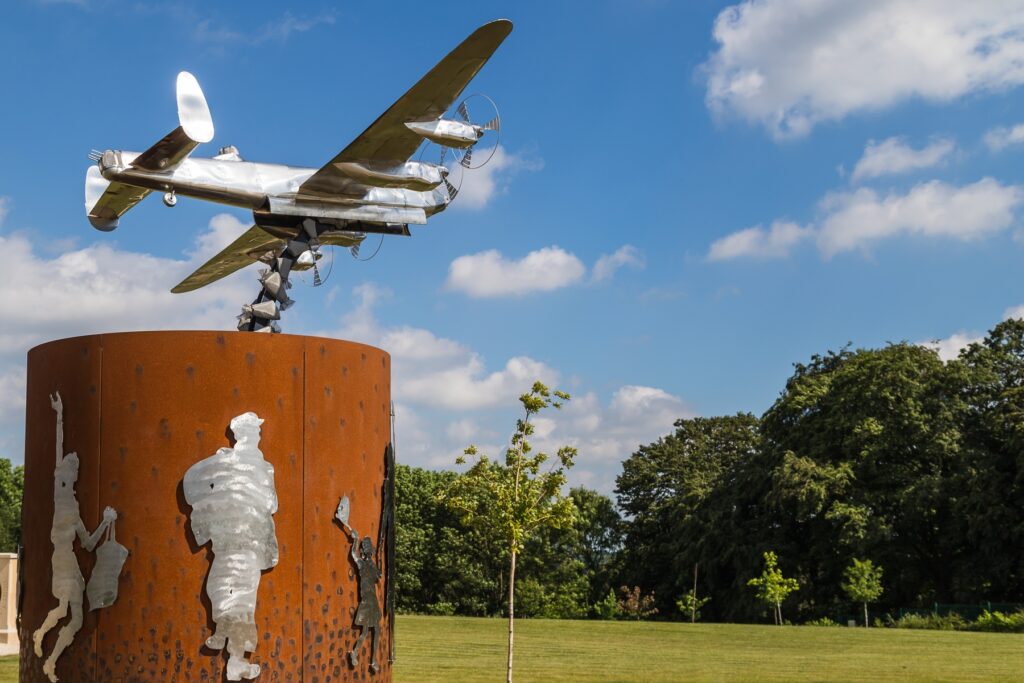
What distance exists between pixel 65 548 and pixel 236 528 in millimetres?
1311

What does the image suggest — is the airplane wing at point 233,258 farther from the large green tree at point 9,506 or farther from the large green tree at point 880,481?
the large green tree at point 9,506

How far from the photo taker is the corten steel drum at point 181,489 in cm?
804

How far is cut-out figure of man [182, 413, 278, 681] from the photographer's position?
8.03 metres

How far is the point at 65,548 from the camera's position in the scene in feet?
27.4

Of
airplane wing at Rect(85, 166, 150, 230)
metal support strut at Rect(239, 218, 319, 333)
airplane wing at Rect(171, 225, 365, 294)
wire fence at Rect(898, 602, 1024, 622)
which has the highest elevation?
airplane wing at Rect(85, 166, 150, 230)

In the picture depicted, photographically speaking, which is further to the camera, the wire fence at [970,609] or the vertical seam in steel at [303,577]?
the wire fence at [970,609]

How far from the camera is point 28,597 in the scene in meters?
8.85

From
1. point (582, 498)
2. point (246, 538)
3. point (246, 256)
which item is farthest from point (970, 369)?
point (246, 538)

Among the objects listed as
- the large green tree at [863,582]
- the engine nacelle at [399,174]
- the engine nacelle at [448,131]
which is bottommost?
the large green tree at [863,582]

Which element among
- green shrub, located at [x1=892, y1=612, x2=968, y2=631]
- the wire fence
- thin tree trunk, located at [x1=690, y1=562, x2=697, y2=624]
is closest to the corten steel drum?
green shrub, located at [x1=892, y1=612, x2=968, y2=631]

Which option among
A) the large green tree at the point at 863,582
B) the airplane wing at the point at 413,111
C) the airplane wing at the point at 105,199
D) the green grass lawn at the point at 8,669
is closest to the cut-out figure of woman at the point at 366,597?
the airplane wing at the point at 413,111

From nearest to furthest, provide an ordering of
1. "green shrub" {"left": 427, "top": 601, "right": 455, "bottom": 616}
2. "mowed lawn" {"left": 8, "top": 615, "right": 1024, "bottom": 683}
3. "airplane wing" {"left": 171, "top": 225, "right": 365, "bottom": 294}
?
"airplane wing" {"left": 171, "top": 225, "right": 365, "bottom": 294} < "mowed lawn" {"left": 8, "top": 615, "right": 1024, "bottom": 683} < "green shrub" {"left": 427, "top": 601, "right": 455, "bottom": 616}

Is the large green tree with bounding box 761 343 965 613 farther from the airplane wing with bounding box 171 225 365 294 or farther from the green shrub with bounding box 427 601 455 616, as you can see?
the airplane wing with bounding box 171 225 365 294

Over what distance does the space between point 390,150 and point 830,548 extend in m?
33.8
